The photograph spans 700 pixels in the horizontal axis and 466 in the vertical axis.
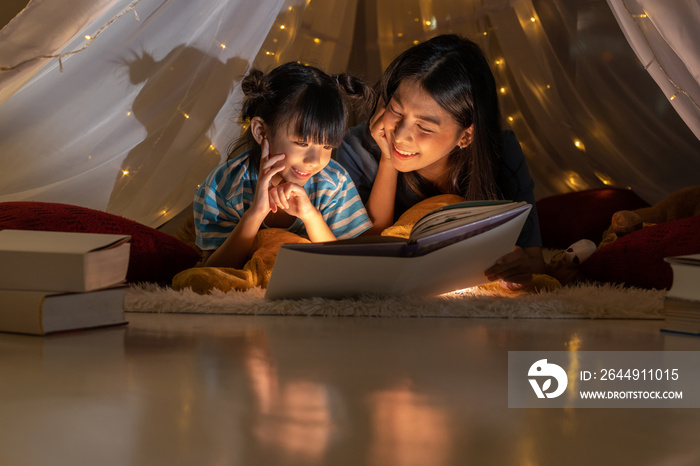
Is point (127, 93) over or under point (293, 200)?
over

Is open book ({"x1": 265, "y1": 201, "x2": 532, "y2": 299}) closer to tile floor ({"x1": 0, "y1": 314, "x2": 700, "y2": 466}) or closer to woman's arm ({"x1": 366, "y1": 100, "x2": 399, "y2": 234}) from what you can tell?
tile floor ({"x1": 0, "y1": 314, "x2": 700, "y2": 466})

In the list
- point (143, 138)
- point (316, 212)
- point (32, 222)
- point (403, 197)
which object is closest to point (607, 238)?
point (403, 197)

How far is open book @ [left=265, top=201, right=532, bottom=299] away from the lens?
4.11 ft

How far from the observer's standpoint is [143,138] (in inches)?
82.2

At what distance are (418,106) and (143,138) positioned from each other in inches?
32.6

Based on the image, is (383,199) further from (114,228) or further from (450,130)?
(114,228)

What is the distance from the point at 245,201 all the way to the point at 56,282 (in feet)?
2.67

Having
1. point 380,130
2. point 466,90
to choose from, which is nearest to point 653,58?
point 466,90

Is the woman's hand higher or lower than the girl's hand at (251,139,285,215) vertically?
lower

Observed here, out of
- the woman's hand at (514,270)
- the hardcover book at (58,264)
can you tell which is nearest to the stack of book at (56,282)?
the hardcover book at (58,264)

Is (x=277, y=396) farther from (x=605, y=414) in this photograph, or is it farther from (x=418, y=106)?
(x=418, y=106)

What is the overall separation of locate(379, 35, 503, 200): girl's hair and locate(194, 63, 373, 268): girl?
0.15m

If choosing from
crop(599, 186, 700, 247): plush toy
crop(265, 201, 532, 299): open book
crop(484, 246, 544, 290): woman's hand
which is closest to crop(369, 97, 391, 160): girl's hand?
crop(484, 246, 544, 290): woman's hand

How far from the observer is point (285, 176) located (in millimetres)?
1731
